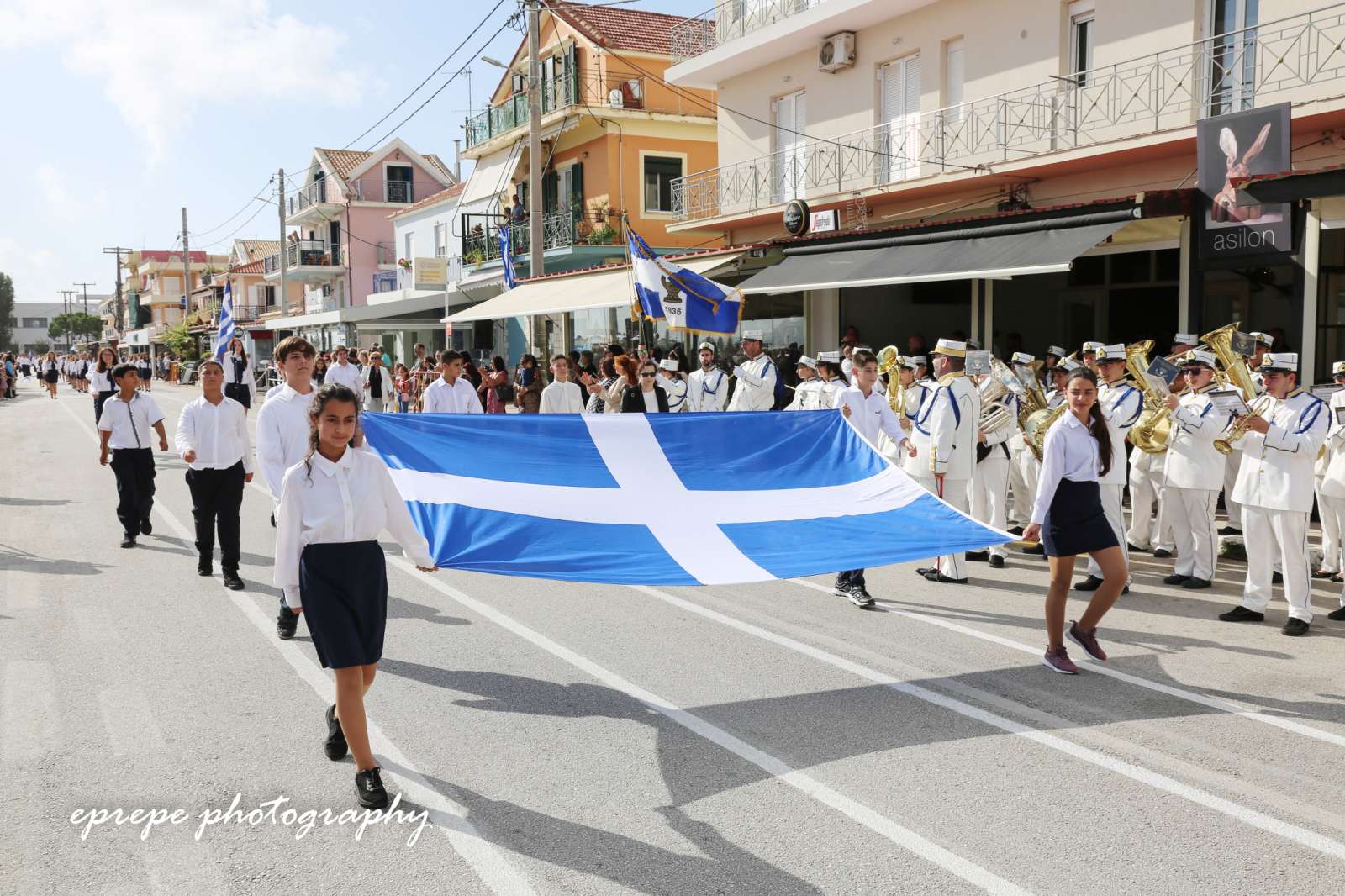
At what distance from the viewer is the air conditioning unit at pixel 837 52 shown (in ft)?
66.2

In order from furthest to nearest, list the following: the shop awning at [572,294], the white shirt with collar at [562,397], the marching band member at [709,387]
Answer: the shop awning at [572,294], the marching band member at [709,387], the white shirt with collar at [562,397]

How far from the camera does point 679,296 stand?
12.9m

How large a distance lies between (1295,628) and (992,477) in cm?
345

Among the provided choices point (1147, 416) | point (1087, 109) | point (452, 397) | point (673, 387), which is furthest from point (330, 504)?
point (1087, 109)

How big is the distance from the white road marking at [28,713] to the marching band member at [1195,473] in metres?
8.19

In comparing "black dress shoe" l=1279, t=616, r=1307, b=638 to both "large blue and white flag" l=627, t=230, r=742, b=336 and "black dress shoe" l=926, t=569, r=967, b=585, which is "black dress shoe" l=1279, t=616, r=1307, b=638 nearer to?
"black dress shoe" l=926, t=569, r=967, b=585

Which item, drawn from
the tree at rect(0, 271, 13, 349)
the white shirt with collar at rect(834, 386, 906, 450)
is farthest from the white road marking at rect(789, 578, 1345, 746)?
the tree at rect(0, 271, 13, 349)

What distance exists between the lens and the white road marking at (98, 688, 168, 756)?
541 cm

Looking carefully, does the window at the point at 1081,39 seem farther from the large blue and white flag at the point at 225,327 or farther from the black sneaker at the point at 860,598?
the large blue and white flag at the point at 225,327

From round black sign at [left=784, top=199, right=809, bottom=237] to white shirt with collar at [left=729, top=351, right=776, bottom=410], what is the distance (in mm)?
5511

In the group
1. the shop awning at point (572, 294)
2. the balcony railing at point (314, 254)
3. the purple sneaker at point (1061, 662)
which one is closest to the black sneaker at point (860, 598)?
the purple sneaker at point (1061, 662)

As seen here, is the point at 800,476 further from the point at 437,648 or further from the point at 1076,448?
the point at 437,648

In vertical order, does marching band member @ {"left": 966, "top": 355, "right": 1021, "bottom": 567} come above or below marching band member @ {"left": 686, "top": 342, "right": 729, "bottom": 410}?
below

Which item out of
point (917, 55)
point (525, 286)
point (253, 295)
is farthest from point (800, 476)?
point (253, 295)
